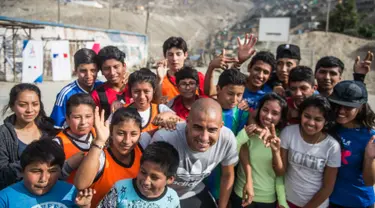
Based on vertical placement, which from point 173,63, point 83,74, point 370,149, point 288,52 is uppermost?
point 288,52

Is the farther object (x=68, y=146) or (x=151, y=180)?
(x=68, y=146)

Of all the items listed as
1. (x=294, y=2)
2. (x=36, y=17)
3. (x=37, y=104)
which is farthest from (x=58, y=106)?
(x=294, y=2)

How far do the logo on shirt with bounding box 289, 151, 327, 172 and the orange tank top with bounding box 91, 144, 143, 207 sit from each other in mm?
1515

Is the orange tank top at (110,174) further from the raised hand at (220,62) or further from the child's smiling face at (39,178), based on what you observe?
the raised hand at (220,62)

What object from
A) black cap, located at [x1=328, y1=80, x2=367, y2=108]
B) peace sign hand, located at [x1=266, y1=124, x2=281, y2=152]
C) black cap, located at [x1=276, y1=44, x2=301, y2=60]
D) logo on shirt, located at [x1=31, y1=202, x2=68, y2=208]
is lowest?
logo on shirt, located at [x1=31, y1=202, x2=68, y2=208]

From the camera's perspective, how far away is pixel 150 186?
2361 millimetres

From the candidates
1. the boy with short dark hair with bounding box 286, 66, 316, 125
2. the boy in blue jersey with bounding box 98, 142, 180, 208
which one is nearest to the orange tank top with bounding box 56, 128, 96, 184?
the boy in blue jersey with bounding box 98, 142, 180, 208

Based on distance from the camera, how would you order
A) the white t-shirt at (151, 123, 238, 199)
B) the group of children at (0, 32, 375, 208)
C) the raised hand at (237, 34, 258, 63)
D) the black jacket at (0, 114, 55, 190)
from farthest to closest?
the raised hand at (237, 34, 258, 63), the white t-shirt at (151, 123, 238, 199), the black jacket at (0, 114, 55, 190), the group of children at (0, 32, 375, 208)

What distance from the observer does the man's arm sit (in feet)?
9.48

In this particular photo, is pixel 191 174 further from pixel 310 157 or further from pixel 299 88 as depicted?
pixel 299 88

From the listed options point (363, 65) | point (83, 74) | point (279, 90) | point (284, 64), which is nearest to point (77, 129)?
point (83, 74)

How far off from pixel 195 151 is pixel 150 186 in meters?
0.56

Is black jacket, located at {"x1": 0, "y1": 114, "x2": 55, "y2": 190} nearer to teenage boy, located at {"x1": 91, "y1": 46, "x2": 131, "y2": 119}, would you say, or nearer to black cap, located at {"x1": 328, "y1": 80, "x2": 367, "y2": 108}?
teenage boy, located at {"x1": 91, "y1": 46, "x2": 131, "y2": 119}

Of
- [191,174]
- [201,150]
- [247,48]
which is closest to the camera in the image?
[201,150]
